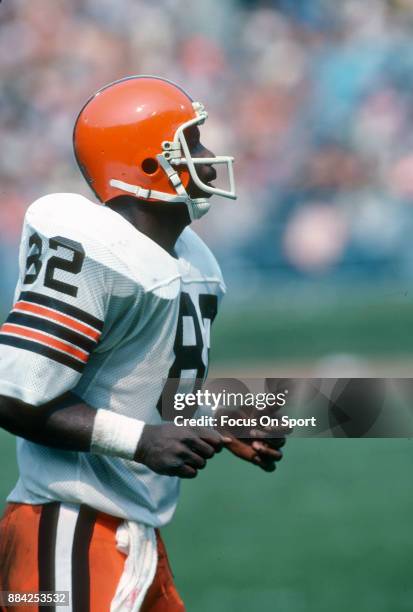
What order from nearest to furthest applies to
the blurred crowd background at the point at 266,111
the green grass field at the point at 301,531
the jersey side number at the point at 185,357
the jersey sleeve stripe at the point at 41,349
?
the jersey sleeve stripe at the point at 41,349 → the jersey side number at the point at 185,357 → the green grass field at the point at 301,531 → the blurred crowd background at the point at 266,111

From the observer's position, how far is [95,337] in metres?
1.48

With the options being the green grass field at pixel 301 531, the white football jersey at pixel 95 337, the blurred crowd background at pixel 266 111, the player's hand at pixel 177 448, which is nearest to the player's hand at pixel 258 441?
the white football jersey at pixel 95 337

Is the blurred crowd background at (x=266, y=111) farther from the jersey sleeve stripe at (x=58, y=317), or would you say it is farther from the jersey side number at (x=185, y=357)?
the jersey sleeve stripe at (x=58, y=317)

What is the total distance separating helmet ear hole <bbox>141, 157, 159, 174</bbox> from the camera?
1.69 meters

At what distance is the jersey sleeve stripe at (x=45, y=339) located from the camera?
1.44m

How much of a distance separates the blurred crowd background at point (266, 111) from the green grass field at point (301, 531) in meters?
1.74

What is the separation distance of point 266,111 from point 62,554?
4690 millimetres

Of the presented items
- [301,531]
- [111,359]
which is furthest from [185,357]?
[301,531]

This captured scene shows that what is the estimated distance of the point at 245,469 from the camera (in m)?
4.02

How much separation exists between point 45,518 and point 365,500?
86.4 inches

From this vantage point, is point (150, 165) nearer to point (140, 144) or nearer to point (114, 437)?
point (140, 144)

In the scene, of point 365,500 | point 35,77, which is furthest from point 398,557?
point 35,77

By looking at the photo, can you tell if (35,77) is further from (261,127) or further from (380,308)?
(380,308)

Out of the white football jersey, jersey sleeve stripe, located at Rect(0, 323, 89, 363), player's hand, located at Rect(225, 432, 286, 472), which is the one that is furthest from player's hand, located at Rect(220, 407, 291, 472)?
jersey sleeve stripe, located at Rect(0, 323, 89, 363)
